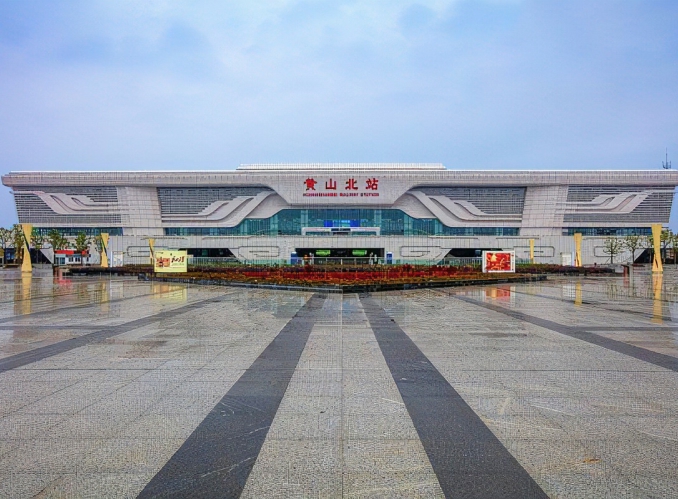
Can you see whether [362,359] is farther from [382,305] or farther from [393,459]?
[382,305]

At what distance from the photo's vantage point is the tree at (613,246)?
59.2 metres

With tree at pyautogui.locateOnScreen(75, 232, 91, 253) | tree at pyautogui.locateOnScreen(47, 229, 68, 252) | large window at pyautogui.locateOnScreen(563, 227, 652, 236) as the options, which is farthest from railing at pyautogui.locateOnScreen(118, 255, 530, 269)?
large window at pyautogui.locateOnScreen(563, 227, 652, 236)

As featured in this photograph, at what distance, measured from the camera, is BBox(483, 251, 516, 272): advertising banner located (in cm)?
2931

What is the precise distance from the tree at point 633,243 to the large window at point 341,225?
14.1m

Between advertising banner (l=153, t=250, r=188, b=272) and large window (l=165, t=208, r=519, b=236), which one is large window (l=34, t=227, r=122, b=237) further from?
advertising banner (l=153, t=250, r=188, b=272)

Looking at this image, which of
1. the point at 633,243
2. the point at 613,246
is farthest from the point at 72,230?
the point at 633,243

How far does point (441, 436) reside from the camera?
13.2ft

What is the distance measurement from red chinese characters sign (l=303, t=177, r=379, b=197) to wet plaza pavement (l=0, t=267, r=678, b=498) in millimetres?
52861

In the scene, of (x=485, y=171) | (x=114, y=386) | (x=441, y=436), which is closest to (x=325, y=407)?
(x=441, y=436)

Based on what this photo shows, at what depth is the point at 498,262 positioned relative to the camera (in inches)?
1161

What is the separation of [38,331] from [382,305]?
9742mm

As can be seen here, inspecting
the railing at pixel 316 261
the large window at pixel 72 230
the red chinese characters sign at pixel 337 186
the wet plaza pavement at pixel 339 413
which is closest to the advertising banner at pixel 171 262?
the railing at pixel 316 261

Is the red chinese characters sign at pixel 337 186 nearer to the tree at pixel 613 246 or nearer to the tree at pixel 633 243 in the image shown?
the tree at pixel 613 246

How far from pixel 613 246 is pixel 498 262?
40287mm
